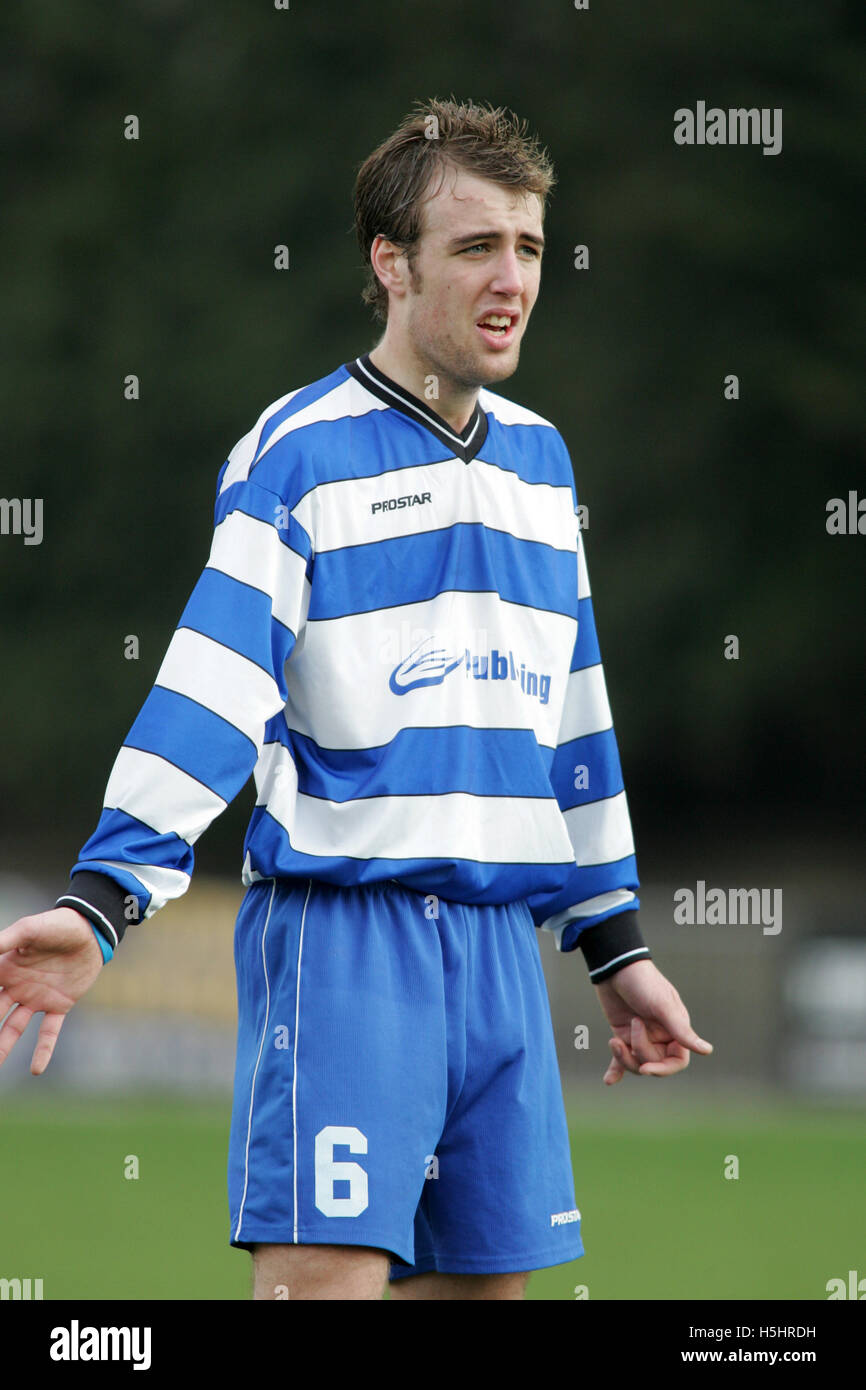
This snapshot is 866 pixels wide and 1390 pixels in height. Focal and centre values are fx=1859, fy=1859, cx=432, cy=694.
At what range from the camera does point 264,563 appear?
256 centimetres

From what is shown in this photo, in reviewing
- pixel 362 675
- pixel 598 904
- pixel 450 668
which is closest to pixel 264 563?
pixel 362 675

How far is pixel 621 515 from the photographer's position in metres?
13.5

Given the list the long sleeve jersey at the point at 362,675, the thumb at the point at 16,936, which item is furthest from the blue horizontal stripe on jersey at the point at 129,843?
the thumb at the point at 16,936

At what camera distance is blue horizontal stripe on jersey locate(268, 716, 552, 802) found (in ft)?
8.51

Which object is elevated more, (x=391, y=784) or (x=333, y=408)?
(x=333, y=408)

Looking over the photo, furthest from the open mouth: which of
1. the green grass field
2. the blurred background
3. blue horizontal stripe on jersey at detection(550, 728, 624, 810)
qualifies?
the blurred background

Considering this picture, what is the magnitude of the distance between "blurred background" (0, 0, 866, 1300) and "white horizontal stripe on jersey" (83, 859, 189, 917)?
9.49m

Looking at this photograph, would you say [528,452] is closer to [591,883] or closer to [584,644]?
[584,644]

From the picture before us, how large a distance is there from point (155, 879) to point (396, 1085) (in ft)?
1.44

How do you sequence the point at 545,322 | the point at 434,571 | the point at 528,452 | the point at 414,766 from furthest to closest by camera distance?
1. the point at 545,322
2. the point at 528,452
3. the point at 434,571
4. the point at 414,766

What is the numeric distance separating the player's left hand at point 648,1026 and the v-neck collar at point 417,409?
863 millimetres

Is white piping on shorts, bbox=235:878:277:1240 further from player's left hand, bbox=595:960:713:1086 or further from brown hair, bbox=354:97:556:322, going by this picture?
brown hair, bbox=354:97:556:322

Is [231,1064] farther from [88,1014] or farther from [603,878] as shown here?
[603,878]

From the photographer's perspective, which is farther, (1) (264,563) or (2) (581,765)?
(2) (581,765)
